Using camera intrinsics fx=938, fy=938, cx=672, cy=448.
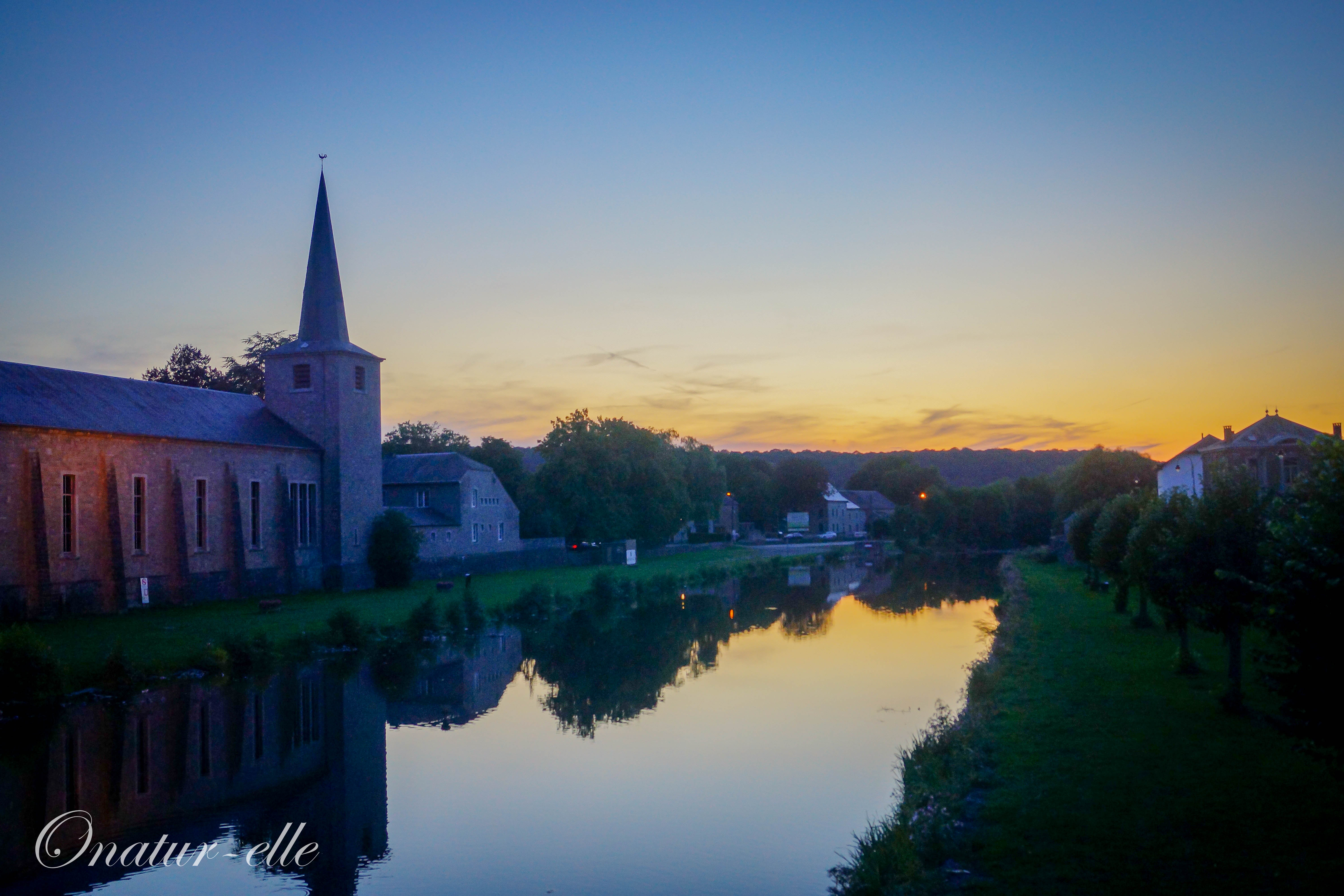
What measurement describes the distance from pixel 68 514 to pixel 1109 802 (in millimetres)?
32015

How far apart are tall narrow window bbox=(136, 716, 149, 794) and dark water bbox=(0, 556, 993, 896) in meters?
0.08

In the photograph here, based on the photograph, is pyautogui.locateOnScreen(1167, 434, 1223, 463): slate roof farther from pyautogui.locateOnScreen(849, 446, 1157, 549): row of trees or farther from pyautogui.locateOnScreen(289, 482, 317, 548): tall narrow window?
pyautogui.locateOnScreen(289, 482, 317, 548): tall narrow window

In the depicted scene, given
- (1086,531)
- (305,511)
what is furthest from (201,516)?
(1086,531)

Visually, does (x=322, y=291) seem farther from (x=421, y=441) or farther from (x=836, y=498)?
(x=836, y=498)

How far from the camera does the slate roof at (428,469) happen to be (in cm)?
5494

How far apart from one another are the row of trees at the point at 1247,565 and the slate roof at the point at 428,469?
3646 centimetres

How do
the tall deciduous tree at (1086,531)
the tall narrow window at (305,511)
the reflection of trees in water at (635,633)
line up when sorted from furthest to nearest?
1. the tall narrow window at (305,511)
2. the tall deciduous tree at (1086,531)
3. the reflection of trees in water at (635,633)

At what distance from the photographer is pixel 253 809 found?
13977mm

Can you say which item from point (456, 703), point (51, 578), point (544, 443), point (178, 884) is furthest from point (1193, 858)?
point (544, 443)

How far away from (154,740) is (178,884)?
723cm

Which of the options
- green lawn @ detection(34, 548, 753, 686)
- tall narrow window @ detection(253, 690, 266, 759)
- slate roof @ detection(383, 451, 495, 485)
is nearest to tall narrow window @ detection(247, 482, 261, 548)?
green lawn @ detection(34, 548, 753, 686)

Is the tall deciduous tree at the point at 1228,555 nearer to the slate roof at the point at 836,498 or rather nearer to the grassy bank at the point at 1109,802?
the grassy bank at the point at 1109,802

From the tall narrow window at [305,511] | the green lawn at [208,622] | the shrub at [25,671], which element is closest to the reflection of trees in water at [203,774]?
the shrub at [25,671]

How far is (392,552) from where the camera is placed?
42875 millimetres
